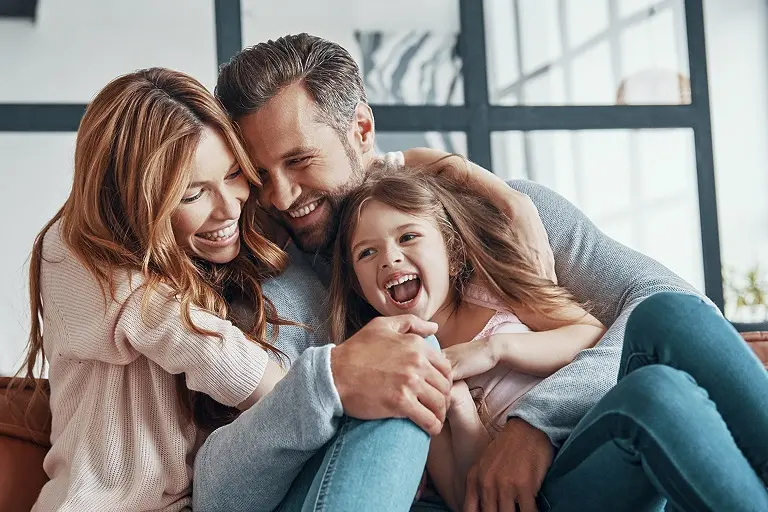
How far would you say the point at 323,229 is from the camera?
189cm

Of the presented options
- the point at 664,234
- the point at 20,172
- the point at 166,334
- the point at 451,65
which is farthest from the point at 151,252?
the point at 664,234

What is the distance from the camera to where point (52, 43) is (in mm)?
3736

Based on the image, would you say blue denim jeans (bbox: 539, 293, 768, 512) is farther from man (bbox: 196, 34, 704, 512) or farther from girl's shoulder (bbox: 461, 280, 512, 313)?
girl's shoulder (bbox: 461, 280, 512, 313)

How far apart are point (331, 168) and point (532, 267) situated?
0.46 m

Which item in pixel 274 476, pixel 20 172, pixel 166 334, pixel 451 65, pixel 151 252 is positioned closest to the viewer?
pixel 274 476

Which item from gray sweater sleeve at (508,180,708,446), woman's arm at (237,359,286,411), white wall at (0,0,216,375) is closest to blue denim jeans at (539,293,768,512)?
gray sweater sleeve at (508,180,708,446)

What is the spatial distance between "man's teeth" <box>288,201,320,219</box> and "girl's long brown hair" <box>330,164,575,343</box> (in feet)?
0.20

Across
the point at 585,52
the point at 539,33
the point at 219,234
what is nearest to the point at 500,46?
the point at 539,33

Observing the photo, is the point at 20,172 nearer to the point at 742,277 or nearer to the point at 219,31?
the point at 219,31

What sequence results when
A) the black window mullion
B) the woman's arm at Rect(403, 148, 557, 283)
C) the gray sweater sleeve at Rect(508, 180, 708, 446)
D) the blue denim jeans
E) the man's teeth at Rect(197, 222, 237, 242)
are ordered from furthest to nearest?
the black window mullion, the woman's arm at Rect(403, 148, 557, 283), the man's teeth at Rect(197, 222, 237, 242), the gray sweater sleeve at Rect(508, 180, 708, 446), the blue denim jeans

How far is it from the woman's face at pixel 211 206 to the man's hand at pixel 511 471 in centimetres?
61

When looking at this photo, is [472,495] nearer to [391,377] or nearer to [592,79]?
[391,377]

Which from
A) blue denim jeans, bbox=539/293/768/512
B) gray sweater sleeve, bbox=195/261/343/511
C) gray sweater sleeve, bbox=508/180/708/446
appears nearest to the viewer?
blue denim jeans, bbox=539/293/768/512

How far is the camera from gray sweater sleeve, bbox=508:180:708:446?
56.3 inches
